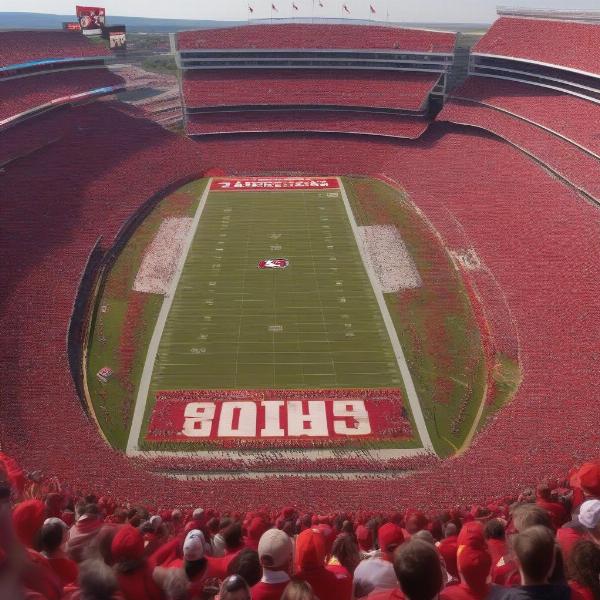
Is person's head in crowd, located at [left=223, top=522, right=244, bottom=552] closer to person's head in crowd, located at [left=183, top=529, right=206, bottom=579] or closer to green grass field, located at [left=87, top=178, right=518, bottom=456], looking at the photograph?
person's head in crowd, located at [left=183, top=529, right=206, bottom=579]

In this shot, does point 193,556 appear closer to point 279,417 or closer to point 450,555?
point 450,555

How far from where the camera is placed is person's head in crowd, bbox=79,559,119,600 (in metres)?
3.47

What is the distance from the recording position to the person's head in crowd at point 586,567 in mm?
4164

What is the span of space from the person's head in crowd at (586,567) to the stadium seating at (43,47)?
39716 millimetres

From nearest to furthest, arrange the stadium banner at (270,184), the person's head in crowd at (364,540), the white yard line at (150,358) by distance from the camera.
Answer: the person's head in crowd at (364,540) < the white yard line at (150,358) < the stadium banner at (270,184)

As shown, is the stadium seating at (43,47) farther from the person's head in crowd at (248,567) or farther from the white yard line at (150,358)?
the person's head in crowd at (248,567)

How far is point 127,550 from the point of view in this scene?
15.6ft

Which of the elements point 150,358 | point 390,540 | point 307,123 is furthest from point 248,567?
point 307,123

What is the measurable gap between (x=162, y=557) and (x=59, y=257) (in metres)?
19.2

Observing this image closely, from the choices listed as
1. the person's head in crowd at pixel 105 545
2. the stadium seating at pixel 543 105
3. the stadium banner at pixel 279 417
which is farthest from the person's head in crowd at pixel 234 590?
the stadium seating at pixel 543 105

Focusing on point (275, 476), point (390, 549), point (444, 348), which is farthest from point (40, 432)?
point (444, 348)

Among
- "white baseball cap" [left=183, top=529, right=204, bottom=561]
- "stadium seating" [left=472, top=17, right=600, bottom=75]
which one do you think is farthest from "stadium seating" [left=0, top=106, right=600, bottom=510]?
"white baseball cap" [left=183, top=529, right=204, bottom=561]

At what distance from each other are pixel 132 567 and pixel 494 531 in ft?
12.8

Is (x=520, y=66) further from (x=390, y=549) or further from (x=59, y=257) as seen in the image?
(x=390, y=549)
